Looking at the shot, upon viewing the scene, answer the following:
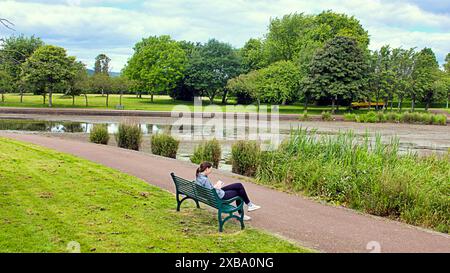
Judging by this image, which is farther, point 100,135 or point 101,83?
Result: point 101,83

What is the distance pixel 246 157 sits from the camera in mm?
13711

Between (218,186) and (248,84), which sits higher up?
(248,84)

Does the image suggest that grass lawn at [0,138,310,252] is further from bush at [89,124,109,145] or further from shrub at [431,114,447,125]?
shrub at [431,114,447,125]

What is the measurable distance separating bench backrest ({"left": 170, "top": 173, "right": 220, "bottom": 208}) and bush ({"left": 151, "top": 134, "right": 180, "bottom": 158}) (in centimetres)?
851

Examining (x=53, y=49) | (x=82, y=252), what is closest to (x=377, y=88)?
(x=53, y=49)

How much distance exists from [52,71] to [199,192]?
129 ft

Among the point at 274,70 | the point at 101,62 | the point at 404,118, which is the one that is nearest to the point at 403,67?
the point at 404,118

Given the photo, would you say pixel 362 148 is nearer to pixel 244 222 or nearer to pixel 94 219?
pixel 244 222

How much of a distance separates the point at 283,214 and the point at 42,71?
39.9m

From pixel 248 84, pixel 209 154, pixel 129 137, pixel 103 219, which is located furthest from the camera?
pixel 248 84

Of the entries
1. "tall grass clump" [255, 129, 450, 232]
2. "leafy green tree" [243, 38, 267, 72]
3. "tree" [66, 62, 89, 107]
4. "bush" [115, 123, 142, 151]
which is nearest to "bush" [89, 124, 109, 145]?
"bush" [115, 123, 142, 151]

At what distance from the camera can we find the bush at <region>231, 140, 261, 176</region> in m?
13.6

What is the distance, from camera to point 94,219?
23.9 feet

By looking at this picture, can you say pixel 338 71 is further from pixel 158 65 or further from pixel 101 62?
pixel 101 62
